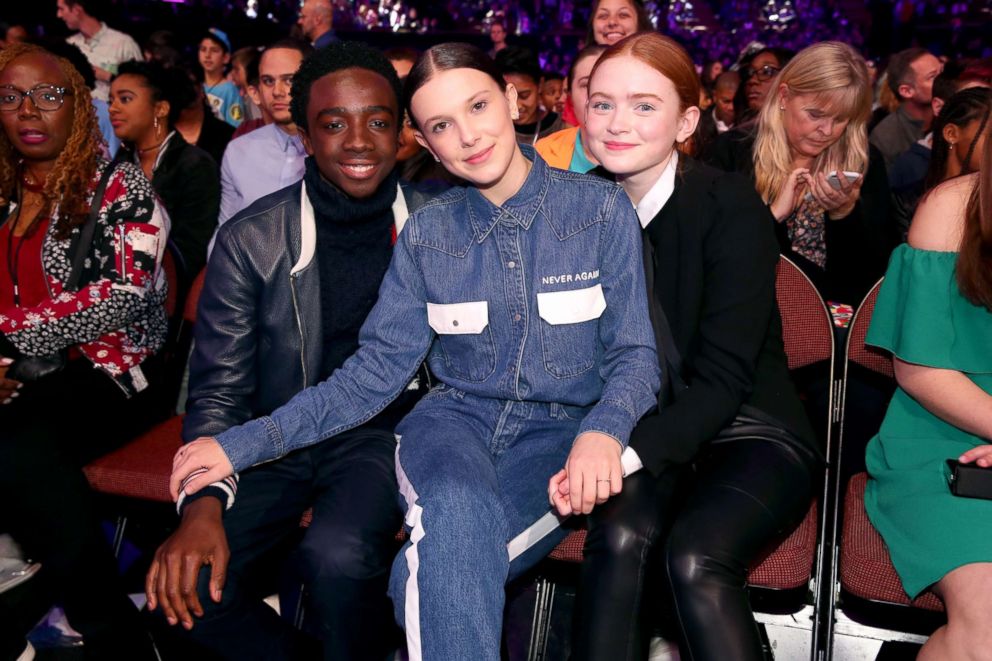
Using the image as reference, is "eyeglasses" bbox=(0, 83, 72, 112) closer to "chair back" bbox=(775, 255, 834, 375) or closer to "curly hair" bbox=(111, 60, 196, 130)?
"curly hair" bbox=(111, 60, 196, 130)

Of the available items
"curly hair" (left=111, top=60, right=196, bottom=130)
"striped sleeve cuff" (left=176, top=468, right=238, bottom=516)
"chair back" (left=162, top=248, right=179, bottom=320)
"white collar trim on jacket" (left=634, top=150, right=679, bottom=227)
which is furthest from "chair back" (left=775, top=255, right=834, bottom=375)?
"curly hair" (left=111, top=60, right=196, bottom=130)

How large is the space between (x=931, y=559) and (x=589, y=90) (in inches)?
54.1

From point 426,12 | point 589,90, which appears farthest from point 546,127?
point 426,12

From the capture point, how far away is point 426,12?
12344mm

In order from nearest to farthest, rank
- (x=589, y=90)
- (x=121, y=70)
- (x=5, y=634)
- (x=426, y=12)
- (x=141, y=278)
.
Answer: (x=589, y=90)
(x=5, y=634)
(x=141, y=278)
(x=121, y=70)
(x=426, y=12)

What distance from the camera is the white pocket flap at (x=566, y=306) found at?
218 centimetres

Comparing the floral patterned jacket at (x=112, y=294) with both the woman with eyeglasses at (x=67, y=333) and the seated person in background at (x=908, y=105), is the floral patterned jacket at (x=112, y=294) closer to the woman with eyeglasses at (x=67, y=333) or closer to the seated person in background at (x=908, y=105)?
the woman with eyeglasses at (x=67, y=333)

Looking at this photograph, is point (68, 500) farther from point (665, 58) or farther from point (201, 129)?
point (201, 129)

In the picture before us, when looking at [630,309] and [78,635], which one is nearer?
[630,309]

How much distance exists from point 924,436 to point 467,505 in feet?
3.74

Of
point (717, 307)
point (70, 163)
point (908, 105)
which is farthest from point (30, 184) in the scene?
point (908, 105)

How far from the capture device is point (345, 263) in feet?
8.25

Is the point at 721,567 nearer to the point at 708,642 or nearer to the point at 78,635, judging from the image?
the point at 708,642

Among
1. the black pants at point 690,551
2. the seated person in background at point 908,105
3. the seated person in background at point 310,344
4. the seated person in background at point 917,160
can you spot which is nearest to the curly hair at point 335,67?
the seated person in background at point 310,344
